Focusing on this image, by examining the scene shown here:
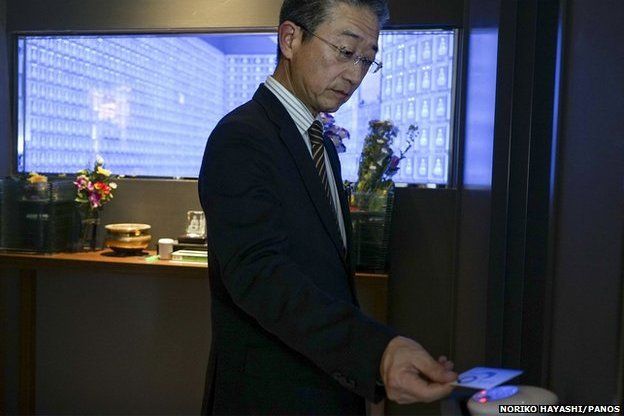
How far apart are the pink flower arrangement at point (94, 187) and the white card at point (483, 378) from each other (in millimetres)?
2283

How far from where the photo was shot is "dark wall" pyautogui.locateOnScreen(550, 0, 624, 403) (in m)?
0.95

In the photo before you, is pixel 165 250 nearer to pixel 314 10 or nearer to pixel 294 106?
pixel 294 106

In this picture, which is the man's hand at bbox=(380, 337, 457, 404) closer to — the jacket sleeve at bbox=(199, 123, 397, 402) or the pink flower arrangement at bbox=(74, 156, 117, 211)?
the jacket sleeve at bbox=(199, 123, 397, 402)

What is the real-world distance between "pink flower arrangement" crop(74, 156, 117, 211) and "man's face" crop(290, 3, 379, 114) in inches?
72.9

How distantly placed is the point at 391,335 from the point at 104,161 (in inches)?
101

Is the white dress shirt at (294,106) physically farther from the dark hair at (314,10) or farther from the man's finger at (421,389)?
the man's finger at (421,389)

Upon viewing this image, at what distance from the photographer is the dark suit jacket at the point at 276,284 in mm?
953

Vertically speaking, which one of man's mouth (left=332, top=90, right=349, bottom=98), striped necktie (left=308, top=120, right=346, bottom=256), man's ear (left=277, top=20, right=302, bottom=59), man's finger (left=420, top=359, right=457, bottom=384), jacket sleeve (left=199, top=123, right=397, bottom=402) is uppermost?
man's ear (left=277, top=20, right=302, bottom=59)

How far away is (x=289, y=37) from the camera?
1.35 metres

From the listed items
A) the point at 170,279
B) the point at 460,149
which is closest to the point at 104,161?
the point at 170,279

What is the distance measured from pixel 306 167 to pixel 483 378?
1.62 feet

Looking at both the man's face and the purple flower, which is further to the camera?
the purple flower

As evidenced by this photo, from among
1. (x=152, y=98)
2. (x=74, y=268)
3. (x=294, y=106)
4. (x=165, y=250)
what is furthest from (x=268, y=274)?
(x=152, y=98)

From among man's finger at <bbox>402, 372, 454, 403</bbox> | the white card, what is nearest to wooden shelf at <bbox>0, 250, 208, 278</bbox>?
the white card
